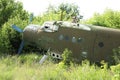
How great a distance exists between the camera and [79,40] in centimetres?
1591

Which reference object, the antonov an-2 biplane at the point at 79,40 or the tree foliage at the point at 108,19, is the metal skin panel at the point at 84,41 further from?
the tree foliage at the point at 108,19

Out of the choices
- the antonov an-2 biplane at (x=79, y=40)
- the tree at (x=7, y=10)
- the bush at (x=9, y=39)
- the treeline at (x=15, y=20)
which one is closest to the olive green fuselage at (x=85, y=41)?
the antonov an-2 biplane at (x=79, y=40)

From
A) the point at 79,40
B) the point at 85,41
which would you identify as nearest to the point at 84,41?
the point at 85,41

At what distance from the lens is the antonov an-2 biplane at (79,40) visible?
610 inches

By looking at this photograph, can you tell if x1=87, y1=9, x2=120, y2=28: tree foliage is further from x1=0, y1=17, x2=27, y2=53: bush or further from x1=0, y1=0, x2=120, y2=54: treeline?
x1=0, y1=17, x2=27, y2=53: bush

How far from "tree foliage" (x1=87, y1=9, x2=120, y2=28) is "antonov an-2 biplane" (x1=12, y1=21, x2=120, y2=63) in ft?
45.7

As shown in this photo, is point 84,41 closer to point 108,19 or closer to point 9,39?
point 9,39

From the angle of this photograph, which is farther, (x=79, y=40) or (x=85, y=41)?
(x=79, y=40)

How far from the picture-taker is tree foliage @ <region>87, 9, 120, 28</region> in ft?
99.0

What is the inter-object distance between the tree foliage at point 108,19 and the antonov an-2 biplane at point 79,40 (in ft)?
45.7

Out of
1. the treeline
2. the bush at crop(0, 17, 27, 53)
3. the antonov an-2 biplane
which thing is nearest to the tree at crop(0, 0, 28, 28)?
the treeline

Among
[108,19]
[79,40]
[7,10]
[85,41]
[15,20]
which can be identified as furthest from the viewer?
[108,19]

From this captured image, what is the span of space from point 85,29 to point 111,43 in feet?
4.70

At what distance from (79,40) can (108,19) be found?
51.9ft
